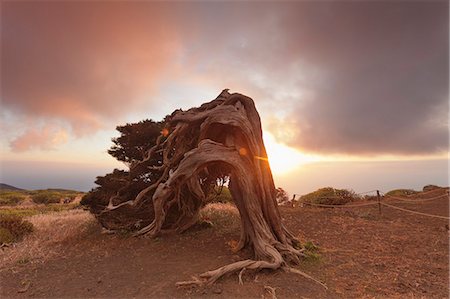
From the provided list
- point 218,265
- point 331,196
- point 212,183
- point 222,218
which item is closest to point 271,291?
point 218,265

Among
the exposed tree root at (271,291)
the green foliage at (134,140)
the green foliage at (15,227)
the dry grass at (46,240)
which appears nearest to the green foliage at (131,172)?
the green foliage at (134,140)

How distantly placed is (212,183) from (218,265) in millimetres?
5191

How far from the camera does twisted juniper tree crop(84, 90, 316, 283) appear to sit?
9930 mm

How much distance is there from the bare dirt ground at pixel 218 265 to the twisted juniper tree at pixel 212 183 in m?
0.67

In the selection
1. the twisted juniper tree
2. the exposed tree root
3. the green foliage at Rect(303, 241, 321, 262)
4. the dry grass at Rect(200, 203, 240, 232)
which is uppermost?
the twisted juniper tree

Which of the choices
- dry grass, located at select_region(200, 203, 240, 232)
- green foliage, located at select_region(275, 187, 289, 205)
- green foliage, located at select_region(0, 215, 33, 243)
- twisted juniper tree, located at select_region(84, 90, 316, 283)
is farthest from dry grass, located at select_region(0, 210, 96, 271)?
green foliage, located at select_region(275, 187, 289, 205)

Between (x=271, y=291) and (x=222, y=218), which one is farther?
(x=222, y=218)

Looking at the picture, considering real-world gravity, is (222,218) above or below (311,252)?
above

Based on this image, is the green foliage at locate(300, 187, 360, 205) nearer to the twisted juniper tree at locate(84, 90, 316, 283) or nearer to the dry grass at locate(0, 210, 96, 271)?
the twisted juniper tree at locate(84, 90, 316, 283)

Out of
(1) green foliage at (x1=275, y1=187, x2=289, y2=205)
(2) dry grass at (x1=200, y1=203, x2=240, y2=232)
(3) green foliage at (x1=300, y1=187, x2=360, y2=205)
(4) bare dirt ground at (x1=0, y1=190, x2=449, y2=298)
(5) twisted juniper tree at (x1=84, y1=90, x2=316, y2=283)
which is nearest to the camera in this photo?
(4) bare dirt ground at (x1=0, y1=190, x2=449, y2=298)

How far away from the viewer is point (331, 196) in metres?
26.8

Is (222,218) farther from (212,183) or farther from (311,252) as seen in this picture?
(311,252)

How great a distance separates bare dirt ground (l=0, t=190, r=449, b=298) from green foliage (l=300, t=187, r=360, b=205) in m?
10.9

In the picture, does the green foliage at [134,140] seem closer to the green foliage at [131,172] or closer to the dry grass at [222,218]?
A: the green foliage at [131,172]
